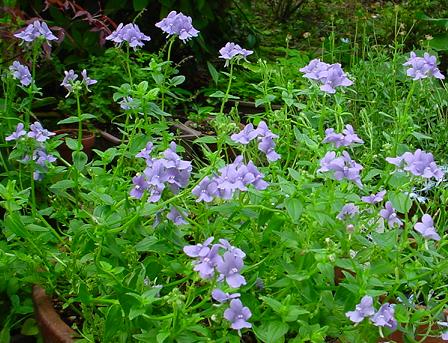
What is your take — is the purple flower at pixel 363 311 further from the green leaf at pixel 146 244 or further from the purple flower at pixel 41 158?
the purple flower at pixel 41 158

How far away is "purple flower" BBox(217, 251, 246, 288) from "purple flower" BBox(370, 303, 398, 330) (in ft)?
0.93

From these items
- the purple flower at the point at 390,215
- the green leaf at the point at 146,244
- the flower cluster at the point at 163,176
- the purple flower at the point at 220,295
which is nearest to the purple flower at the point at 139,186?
the flower cluster at the point at 163,176

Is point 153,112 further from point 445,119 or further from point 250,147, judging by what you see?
point 445,119

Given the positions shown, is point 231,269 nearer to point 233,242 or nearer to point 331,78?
point 233,242

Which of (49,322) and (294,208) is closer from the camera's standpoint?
(294,208)

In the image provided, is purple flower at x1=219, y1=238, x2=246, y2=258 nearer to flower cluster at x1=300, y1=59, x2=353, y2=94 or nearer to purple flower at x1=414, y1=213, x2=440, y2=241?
purple flower at x1=414, y1=213, x2=440, y2=241

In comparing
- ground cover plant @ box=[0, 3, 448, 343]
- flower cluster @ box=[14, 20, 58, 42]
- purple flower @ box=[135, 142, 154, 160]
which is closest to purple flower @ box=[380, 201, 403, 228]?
ground cover plant @ box=[0, 3, 448, 343]

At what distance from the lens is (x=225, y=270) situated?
1.39 meters

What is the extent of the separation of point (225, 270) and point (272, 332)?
0.65 ft

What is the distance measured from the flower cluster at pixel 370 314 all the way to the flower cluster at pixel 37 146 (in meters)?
0.88

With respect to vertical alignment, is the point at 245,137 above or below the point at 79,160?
above

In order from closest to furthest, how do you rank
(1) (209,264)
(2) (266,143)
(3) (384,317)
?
(1) (209,264) → (3) (384,317) → (2) (266,143)

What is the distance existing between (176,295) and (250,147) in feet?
2.63

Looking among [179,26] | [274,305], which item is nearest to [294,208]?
[274,305]
